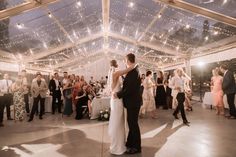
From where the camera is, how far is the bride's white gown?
386 cm

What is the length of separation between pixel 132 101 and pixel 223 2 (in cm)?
433

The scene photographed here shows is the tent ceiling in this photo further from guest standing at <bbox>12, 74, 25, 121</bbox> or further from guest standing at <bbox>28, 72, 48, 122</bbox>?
guest standing at <bbox>28, 72, 48, 122</bbox>

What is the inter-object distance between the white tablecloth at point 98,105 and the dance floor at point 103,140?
3.41 ft

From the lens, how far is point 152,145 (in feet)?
14.2

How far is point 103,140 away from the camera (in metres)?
4.75

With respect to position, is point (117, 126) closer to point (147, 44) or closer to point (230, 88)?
point (230, 88)

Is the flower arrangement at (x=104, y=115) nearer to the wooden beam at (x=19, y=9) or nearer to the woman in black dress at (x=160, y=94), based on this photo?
the woman in black dress at (x=160, y=94)

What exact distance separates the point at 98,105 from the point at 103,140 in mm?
3006

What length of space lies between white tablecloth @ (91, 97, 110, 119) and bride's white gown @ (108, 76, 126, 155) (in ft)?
12.2

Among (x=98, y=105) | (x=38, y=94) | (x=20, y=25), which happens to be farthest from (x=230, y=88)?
(x=20, y=25)

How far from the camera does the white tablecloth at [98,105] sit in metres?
7.62

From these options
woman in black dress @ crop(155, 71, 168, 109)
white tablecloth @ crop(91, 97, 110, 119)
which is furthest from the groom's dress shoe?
woman in black dress @ crop(155, 71, 168, 109)

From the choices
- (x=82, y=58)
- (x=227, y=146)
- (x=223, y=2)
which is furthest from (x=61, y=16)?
(x=82, y=58)

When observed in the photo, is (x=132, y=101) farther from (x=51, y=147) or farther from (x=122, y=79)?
(x=51, y=147)
